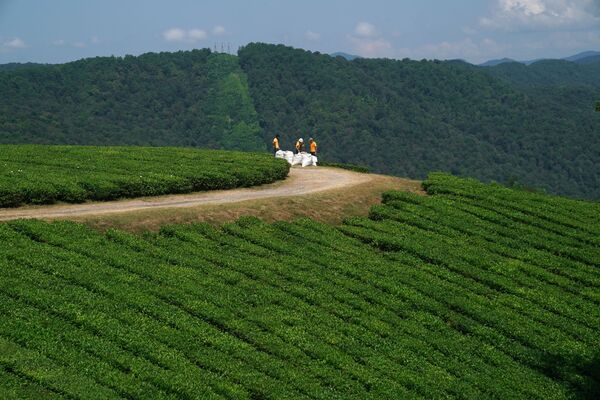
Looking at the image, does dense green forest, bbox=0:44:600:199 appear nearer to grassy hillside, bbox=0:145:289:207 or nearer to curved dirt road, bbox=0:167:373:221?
grassy hillside, bbox=0:145:289:207

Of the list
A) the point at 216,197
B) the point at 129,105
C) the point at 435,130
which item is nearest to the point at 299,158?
the point at 216,197

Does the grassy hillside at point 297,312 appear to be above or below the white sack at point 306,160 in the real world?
below

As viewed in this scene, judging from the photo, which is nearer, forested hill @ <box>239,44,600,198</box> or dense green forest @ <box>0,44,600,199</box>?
dense green forest @ <box>0,44,600,199</box>

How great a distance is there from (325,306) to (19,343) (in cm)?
909

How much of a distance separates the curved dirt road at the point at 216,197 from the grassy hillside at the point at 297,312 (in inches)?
87.0

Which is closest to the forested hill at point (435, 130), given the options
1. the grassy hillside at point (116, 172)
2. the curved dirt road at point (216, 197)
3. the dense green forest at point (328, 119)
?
the dense green forest at point (328, 119)

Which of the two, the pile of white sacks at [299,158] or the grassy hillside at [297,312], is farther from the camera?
the pile of white sacks at [299,158]

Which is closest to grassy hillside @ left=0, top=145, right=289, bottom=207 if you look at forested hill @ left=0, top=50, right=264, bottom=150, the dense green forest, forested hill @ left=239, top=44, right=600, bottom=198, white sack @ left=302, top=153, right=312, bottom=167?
white sack @ left=302, top=153, right=312, bottom=167

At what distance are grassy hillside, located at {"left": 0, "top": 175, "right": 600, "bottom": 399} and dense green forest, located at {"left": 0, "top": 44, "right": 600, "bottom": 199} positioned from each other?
388ft

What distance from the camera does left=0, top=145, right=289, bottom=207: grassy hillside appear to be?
90.1 ft

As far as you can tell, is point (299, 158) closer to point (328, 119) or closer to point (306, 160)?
point (306, 160)

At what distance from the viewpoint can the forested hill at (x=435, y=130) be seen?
162125 mm

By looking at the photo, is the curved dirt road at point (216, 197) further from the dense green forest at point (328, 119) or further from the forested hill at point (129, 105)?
the dense green forest at point (328, 119)

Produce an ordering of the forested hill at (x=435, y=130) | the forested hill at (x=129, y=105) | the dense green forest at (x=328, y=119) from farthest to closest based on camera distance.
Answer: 1. the forested hill at (x=435, y=130)
2. the dense green forest at (x=328, y=119)
3. the forested hill at (x=129, y=105)
